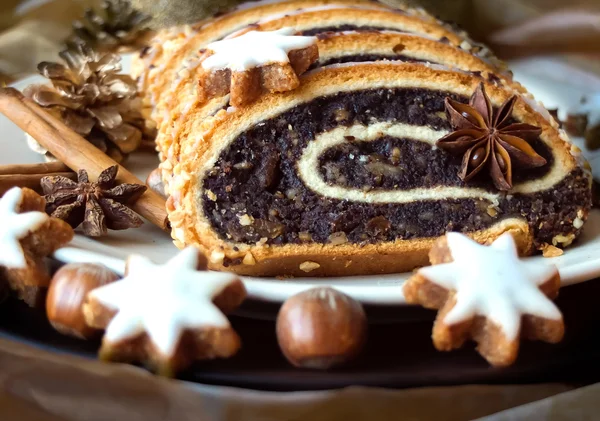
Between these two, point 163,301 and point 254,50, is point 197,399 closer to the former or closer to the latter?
point 163,301

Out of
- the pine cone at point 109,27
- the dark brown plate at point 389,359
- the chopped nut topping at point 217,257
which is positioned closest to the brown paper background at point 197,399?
the dark brown plate at point 389,359

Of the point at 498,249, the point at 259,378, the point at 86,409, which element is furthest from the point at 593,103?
the point at 86,409

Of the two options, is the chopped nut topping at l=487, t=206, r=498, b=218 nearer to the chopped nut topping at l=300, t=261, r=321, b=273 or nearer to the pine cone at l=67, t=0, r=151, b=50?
the chopped nut topping at l=300, t=261, r=321, b=273

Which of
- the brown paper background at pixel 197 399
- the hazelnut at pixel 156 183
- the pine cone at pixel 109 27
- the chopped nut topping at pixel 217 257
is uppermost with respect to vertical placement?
the pine cone at pixel 109 27

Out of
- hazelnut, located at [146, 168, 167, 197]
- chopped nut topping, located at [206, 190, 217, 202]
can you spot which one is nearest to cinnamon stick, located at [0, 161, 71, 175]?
hazelnut, located at [146, 168, 167, 197]

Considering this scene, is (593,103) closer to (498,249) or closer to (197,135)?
(498,249)

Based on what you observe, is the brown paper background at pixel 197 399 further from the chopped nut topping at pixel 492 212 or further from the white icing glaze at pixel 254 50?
the white icing glaze at pixel 254 50

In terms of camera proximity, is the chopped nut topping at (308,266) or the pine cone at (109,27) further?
the pine cone at (109,27)

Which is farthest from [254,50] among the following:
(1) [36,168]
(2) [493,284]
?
(1) [36,168]
